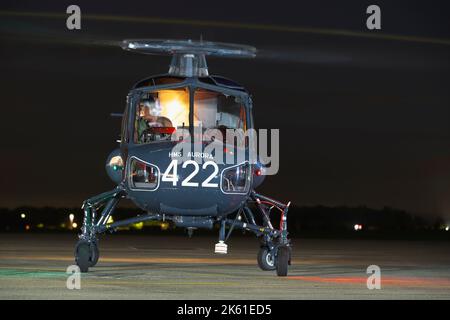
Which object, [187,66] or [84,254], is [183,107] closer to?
[187,66]

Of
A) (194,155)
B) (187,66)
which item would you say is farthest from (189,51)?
(194,155)

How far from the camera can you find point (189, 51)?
858 inches

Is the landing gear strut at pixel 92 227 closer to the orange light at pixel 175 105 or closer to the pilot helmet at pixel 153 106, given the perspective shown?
the pilot helmet at pixel 153 106

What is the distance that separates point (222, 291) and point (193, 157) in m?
3.53

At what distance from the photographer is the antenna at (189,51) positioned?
20828 mm

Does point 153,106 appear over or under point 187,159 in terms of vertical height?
over

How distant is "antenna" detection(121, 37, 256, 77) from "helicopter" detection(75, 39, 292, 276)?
2 centimetres

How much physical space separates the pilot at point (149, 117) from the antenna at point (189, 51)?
852 mm

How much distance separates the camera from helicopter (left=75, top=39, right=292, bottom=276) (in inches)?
782

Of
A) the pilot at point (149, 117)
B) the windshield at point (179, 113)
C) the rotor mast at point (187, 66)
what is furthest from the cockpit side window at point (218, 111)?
the pilot at point (149, 117)

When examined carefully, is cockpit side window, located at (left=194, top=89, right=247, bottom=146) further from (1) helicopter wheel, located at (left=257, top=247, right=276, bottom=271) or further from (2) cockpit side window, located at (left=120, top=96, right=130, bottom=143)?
(1) helicopter wheel, located at (left=257, top=247, right=276, bottom=271)

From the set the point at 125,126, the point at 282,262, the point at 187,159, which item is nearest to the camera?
the point at 187,159

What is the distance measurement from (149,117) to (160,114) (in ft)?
0.74
